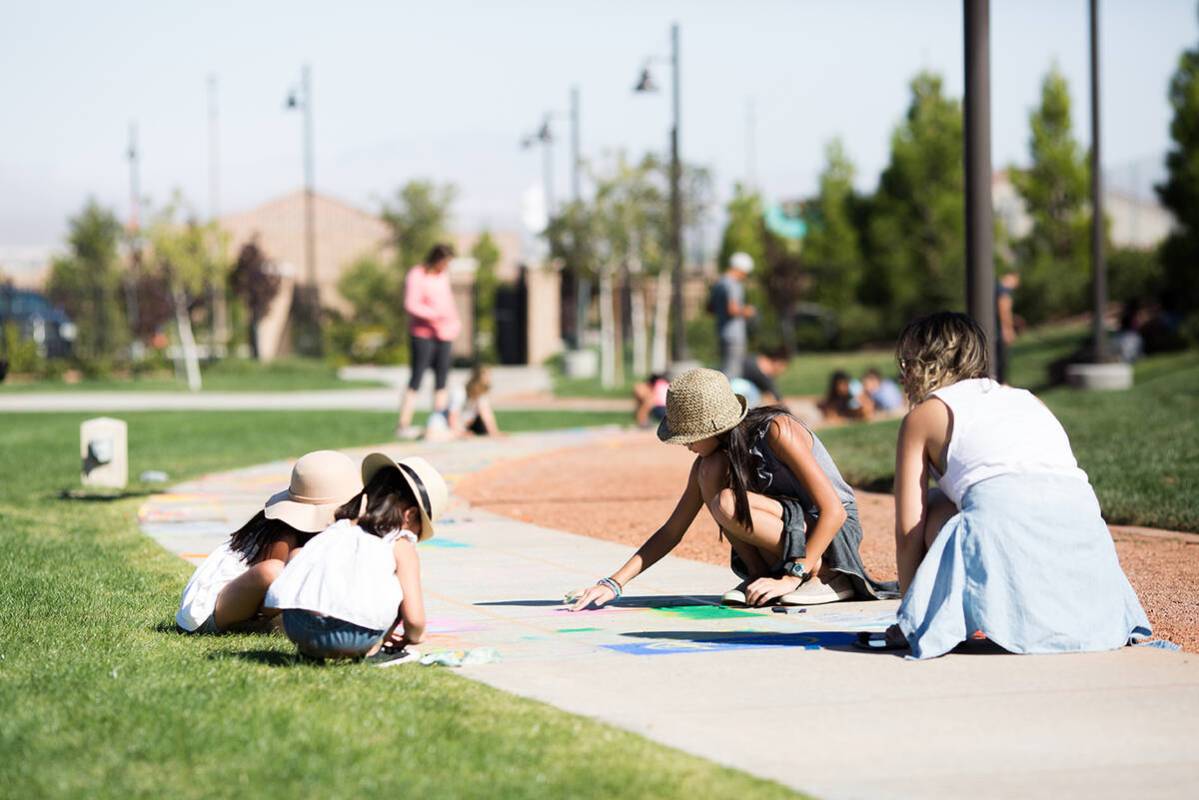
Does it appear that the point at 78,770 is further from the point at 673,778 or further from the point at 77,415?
the point at 77,415

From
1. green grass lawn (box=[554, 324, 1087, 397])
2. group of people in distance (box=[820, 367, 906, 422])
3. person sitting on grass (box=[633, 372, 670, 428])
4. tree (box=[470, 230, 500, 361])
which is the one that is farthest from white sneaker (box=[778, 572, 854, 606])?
tree (box=[470, 230, 500, 361])

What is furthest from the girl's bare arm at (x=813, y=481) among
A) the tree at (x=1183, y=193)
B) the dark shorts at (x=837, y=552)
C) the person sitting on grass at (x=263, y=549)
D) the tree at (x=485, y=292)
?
the tree at (x=485, y=292)

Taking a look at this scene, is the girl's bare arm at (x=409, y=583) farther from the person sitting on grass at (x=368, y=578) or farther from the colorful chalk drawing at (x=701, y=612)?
the colorful chalk drawing at (x=701, y=612)

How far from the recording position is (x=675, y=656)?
546cm

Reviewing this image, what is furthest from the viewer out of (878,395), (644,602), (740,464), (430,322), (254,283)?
(254,283)

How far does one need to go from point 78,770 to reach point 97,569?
157 inches

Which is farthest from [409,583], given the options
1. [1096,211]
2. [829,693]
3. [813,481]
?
[1096,211]

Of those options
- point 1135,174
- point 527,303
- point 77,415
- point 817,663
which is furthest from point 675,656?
point 1135,174

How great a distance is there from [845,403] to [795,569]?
12.6m

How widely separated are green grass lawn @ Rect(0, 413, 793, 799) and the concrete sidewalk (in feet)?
0.84

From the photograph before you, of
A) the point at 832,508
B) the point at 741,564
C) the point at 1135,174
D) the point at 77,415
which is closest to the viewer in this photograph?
the point at 832,508

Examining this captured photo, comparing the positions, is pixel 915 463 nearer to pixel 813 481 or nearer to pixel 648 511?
pixel 813 481

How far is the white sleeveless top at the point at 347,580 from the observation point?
16.9 ft

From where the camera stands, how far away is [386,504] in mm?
5301
